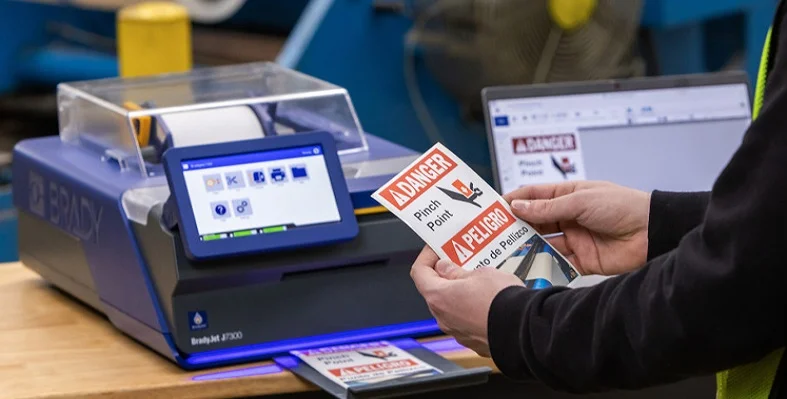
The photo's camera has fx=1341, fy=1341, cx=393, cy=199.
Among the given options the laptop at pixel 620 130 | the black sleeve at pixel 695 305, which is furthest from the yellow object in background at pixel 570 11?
the black sleeve at pixel 695 305

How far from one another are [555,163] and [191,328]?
0.56 metres

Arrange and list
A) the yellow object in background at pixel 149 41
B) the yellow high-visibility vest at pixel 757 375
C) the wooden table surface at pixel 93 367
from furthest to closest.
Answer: the yellow object in background at pixel 149 41 < the wooden table surface at pixel 93 367 < the yellow high-visibility vest at pixel 757 375

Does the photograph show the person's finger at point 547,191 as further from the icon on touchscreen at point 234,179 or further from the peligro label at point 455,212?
the icon on touchscreen at point 234,179

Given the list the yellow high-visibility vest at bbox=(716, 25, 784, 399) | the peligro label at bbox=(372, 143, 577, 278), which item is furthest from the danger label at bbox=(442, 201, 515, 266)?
the yellow high-visibility vest at bbox=(716, 25, 784, 399)

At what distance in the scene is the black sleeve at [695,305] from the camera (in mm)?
962

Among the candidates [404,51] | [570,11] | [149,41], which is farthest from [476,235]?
[149,41]

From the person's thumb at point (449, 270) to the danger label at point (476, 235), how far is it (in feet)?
0.05

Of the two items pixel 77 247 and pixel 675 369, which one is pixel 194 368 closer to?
pixel 77 247

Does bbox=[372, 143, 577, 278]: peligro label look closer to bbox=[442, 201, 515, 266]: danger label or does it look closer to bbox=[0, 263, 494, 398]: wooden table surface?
bbox=[442, 201, 515, 266]: danger label

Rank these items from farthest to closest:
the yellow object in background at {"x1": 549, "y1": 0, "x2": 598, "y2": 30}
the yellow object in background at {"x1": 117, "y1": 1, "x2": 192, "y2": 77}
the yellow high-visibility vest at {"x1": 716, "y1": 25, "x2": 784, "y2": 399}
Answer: the yellow object in background at {"x1": 117, "y1": 1, "x2": 192, "y2": 77}, the yellow object in background at {"x1": 549, "y1": 0, "x2": 598, "y2": 30}, the yellow high-visibility vest at {"x1": 716, "y1": 25, "x2": 784, "y2": 399}

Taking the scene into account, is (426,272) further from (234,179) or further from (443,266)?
(234,179)

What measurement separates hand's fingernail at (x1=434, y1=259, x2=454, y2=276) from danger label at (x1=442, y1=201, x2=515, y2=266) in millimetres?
13

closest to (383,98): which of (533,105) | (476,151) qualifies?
(476,151)

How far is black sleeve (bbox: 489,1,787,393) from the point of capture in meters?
0.96
